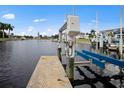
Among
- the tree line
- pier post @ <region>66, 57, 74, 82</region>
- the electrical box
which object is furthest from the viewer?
the tree line

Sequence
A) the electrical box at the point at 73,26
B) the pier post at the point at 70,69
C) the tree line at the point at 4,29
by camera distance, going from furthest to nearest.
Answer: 1. the tree line at the point at 4,29
2. the pier post at the point at 70,69
3. the electrical box at the point at 73,26

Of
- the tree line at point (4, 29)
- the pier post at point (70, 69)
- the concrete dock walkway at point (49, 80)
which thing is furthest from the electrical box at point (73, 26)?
the tree line at point (4, 29)

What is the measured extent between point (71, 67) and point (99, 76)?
2036 mm

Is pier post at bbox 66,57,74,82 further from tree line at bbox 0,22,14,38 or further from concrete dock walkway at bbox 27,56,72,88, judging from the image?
Result: tree line at bbox 0,22,14,38

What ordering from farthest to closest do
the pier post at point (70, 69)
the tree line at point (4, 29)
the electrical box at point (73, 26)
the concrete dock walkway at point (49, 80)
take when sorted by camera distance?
1. the tree line at point (4, 29)
2. the pier post at point (70, 69)
3. the electrical box at point (73, 26)
4. the concrete dock walkway at point (49, 80)

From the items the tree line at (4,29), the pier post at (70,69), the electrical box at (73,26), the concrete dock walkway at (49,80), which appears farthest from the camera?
the tree line at (4,29)

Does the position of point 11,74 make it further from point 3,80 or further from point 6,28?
point 6,28

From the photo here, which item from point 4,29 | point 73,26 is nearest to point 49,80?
point 73,26

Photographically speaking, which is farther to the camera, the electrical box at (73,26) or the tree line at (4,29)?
the tree line at (4,29)

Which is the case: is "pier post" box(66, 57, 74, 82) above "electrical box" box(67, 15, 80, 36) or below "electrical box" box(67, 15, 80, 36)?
below

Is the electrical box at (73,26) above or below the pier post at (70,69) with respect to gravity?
above

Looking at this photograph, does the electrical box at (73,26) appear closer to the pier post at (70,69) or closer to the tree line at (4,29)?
the pier post at (70,69)

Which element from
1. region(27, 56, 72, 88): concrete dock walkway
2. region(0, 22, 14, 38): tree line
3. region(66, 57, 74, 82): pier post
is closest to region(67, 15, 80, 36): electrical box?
region(66, 57, 74, 82): pier post
